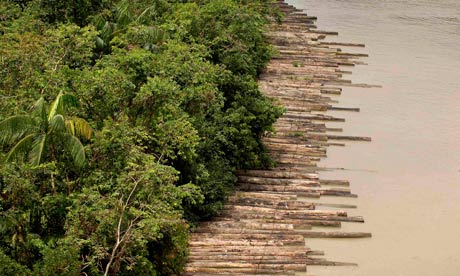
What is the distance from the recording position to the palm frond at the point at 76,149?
14.8 metres

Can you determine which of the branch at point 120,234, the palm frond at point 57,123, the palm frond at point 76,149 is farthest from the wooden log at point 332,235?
the palm frond at point 57,123

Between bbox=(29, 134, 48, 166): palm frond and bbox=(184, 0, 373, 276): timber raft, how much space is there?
10.6ft

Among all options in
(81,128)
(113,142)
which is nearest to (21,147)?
(81,128)

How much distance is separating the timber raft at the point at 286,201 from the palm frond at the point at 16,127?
3.50 metres

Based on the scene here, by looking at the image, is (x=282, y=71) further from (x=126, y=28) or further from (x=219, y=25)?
(x=126, y=28)

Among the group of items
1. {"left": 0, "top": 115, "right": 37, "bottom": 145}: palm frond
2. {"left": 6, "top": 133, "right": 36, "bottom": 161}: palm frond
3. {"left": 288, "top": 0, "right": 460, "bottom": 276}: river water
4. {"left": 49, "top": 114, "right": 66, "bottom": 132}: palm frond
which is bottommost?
{"left": 288, "top": 0, "right": 460, "bottom": 276}: river water

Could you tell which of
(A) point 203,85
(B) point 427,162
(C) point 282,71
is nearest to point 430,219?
(B) point 427,162

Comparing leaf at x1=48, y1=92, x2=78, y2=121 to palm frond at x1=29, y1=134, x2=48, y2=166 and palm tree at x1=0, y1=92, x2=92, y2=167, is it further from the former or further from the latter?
palm frond at x1=29, y1=134, x2=48, y2=166

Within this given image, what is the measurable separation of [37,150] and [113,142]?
133 cm

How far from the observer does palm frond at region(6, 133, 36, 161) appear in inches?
576

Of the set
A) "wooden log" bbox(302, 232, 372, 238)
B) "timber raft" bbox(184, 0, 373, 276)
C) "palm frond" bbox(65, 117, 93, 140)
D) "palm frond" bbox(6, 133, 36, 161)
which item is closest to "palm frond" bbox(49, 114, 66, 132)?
"palm frond" bbox(6, 133, 36, 161)

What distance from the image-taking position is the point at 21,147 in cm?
1474

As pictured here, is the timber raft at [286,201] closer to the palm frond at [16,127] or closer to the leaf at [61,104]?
the leaf at [61,104]

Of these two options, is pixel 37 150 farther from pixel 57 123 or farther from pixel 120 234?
pixel 120 234
